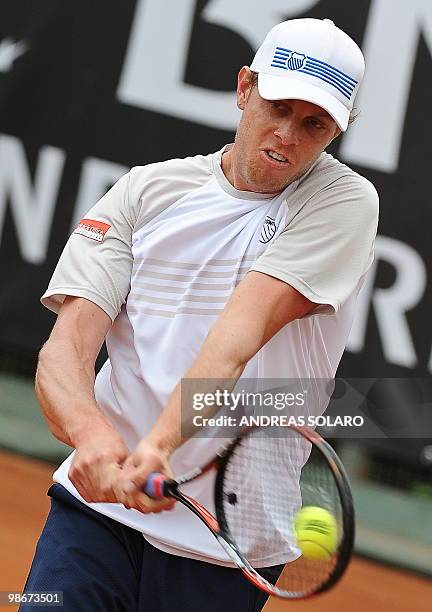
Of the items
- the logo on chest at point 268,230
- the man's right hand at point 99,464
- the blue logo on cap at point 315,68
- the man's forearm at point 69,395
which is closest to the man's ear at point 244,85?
the blue logo on cap at point 315,68

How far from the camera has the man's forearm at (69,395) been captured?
201 cm

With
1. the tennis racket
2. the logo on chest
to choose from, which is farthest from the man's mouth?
the tennis racket

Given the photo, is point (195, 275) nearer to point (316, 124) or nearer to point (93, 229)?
point (93, 229)

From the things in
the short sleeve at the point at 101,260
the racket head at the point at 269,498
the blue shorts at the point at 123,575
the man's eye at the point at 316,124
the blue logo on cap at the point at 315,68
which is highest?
the blue logo on cap at the point at 315,68

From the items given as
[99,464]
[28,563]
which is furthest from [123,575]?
[28,563]

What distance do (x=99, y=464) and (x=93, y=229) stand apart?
548mm

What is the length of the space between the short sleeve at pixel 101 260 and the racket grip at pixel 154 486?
16.8 inches

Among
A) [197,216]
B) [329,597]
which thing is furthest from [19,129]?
Result: [197,216]

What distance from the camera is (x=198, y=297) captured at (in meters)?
2.17

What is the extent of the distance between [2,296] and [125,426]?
3.37m

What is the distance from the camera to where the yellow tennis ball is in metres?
1.92

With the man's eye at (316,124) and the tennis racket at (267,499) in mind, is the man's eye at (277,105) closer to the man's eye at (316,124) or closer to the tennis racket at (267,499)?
the man's eye at (316,124)

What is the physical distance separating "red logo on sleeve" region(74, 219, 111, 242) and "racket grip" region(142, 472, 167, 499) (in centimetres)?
57

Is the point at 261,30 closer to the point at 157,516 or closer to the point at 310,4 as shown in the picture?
the point at 310,4
